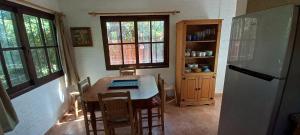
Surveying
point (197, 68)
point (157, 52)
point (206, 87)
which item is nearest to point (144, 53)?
point (157, 52)

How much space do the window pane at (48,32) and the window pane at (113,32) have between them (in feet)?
3.41

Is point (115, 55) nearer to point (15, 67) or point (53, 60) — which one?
point (53, 60)

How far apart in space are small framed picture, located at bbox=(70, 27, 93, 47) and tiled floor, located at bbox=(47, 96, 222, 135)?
4.97 ft

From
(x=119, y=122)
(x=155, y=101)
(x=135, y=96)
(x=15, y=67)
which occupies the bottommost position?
(x=119, y=122)

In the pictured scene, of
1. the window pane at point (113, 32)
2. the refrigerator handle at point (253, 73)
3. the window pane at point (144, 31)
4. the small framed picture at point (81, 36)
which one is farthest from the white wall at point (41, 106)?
the refrigerator handle at point (253, 73)

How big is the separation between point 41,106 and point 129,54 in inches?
71.7

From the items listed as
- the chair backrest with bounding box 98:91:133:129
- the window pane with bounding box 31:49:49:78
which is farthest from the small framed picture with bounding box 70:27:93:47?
the chair backrest with bounding box 98:91:133:129

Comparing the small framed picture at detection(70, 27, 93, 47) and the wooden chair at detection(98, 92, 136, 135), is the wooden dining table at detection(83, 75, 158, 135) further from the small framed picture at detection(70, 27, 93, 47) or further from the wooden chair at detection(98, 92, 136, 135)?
the small framed picture at detection(70, 27, 93, 47)

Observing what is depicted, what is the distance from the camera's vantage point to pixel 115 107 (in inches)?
64.1

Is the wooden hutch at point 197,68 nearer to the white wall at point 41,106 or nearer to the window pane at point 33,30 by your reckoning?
the white wall at point 41,106

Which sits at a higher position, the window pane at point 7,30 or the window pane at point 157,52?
the window pane at point 7,30

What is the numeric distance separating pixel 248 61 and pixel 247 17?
0.37m

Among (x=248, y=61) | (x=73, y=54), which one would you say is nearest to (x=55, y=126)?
(x=73, y=54)

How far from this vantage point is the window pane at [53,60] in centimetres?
267
